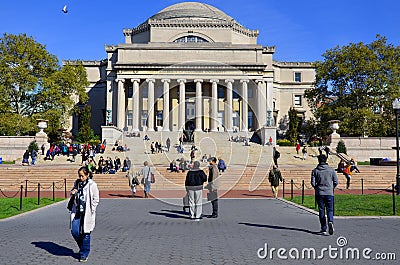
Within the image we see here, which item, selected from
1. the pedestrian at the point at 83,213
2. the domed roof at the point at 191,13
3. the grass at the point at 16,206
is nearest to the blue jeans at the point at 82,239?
the pedestrian at the point at 83,213

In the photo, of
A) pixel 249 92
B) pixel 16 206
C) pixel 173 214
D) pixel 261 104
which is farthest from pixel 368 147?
pixel 16 206

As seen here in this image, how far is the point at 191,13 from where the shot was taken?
76.9m

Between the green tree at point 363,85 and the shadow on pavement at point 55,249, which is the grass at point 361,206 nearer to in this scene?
the shadow on pavement at point 55,249

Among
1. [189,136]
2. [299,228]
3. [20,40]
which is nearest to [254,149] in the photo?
[189,136]

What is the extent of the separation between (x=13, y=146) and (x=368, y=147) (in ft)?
137

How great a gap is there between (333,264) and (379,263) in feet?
2.92

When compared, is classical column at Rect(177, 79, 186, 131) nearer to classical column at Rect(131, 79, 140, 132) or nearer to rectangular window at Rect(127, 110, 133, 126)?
classical column at Rect(131, 79, 140, 132)

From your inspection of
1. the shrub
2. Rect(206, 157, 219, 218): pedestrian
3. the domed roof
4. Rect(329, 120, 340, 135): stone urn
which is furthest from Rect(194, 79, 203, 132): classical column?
Rect(206, 157, 219, 218): pedestrian

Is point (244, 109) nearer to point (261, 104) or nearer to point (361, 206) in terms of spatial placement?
point (261, 104)

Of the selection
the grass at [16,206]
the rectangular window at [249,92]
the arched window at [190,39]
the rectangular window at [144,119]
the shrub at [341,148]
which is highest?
the arched window at [190,39]

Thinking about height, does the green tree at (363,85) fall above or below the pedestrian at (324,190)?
above

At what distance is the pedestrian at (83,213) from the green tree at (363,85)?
4814 centimetres

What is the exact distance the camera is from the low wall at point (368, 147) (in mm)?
51625

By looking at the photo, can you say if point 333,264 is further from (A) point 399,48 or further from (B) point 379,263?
(A) point 399,48
